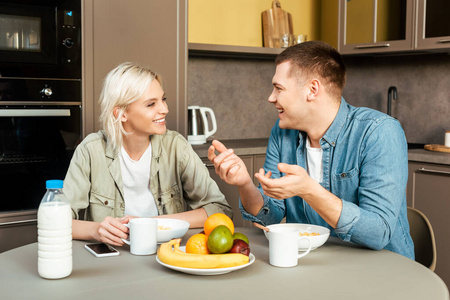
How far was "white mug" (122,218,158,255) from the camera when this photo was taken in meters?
1.41

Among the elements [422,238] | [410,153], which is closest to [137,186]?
[422,238]

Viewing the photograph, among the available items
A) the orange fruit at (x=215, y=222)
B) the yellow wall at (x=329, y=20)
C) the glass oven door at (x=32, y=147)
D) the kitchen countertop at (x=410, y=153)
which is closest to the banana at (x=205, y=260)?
the orange fruit at (x=215, y=222)

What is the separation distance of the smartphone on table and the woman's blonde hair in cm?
64

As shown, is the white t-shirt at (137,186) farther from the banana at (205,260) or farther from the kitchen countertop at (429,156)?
the kitchen countertop at (429,156)

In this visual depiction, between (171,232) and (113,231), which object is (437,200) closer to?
(171,232)

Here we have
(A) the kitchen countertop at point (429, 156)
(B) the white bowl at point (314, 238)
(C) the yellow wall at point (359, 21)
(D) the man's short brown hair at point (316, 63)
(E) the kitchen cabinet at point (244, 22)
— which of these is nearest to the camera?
(B) the white bowl at point (314, 238)

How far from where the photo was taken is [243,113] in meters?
3.96

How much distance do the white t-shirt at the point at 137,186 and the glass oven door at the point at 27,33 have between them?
74cm

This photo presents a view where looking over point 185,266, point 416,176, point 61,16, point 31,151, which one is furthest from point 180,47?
point 185,266

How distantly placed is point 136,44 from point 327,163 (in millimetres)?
1419

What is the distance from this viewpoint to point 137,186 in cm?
210

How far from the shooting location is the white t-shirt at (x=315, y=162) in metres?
1.80

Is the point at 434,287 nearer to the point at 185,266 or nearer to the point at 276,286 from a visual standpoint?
the point at 276,286

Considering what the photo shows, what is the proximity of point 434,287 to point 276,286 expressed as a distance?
0.35 metres
